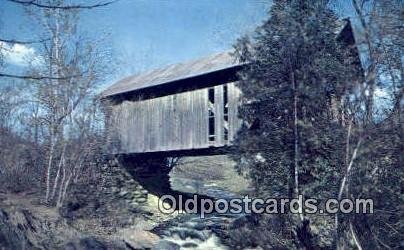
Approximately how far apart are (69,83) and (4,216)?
7.68 meters

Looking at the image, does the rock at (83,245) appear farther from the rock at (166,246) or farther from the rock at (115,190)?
the rock at (115,190)

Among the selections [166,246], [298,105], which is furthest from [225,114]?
[166,246]

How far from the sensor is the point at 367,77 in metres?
9.75

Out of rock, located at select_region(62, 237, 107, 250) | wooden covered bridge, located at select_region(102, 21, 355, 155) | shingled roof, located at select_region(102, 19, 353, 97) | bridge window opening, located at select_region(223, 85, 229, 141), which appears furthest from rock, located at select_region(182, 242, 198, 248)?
shingled roof, located at select_region(102, 19, 353, 97)

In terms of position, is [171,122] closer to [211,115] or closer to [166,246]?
[211,115]

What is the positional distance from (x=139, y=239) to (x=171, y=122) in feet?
16.2

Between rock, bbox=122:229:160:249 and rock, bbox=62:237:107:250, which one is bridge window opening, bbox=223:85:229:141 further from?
rock, bbox=62:237:107:250

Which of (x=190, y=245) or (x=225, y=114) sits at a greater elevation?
(x=225, y=114)

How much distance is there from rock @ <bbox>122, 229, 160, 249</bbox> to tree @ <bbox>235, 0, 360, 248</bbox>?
4.27 metres

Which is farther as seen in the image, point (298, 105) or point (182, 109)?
point (182, 109)

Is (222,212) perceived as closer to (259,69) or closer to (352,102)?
(259,69)

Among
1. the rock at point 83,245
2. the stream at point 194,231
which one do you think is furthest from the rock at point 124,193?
the rock at point 83,245

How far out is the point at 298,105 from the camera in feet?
36.9

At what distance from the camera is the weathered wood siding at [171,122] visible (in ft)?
48.1
